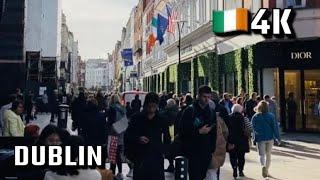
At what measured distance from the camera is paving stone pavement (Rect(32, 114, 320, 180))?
40.8 feet

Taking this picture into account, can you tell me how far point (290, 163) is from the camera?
1458 cm

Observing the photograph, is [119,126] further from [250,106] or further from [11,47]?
[11,47]

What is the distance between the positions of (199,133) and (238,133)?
4.21 metres

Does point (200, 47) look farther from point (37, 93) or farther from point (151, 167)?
point (151, 167)

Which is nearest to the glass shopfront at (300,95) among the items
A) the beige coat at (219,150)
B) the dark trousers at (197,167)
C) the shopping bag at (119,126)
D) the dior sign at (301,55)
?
the dior sign at (301,55)

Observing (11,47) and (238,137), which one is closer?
(238,137)

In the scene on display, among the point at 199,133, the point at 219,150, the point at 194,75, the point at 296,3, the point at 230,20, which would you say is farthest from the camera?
the point at 194,75

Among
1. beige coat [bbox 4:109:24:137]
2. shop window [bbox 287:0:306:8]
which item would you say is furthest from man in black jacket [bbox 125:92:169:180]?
shop window [bbox 287:0:306:8]

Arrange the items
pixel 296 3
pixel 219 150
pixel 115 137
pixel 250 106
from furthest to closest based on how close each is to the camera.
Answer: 1. pixel 296 3
2. pixel 250 106
3. pixel 115 137
4. pixel 219 150

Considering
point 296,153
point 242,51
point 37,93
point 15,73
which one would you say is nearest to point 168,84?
point 37,93

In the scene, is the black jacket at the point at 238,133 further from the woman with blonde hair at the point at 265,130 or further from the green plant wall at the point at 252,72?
the green plant wall at the point at 252,72

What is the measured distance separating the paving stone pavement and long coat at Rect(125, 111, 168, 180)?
493cm

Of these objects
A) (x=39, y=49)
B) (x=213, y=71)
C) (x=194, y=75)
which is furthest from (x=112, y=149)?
(x=39, y=49)

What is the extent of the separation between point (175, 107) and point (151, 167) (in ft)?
22.6
